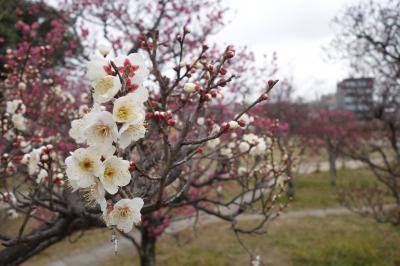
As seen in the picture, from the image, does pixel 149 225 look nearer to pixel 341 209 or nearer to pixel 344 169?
pixel 341 209

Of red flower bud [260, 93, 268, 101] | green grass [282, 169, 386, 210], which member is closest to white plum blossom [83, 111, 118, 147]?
red flower bud [260, 93, 268, 101]

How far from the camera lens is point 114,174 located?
5.24 ft

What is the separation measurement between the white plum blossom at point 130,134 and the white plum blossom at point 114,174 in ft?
0.22

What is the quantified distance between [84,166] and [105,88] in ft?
1.06

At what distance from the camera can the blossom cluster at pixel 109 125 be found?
152 centimetres

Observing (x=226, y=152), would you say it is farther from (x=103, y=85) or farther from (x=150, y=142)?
(x=103, y=85)

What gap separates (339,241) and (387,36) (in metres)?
4.95

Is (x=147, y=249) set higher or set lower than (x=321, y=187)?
higher

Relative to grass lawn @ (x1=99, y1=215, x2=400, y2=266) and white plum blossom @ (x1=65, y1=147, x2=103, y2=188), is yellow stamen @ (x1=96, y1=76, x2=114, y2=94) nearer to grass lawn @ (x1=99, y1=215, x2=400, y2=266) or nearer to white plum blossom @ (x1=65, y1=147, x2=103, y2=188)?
white plum blossom @ (x1=65, y1=147, x2=103, y2=188)

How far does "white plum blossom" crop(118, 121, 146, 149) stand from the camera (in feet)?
5.16

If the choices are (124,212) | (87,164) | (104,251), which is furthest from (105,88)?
(104,251)

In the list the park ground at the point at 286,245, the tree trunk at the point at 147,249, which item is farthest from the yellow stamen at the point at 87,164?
the park ground at the point at 286,245

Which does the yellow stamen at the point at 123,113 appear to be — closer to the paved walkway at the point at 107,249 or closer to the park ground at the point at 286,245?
the park ground at the point at 286,245

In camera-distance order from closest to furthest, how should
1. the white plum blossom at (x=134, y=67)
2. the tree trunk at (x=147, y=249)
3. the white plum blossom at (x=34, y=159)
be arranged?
1. the white plum blossom at (x=134, y=67)
2. the white plum blossom at (x=34, y=159)
3. the tree trunk at (x=147, y=249)
